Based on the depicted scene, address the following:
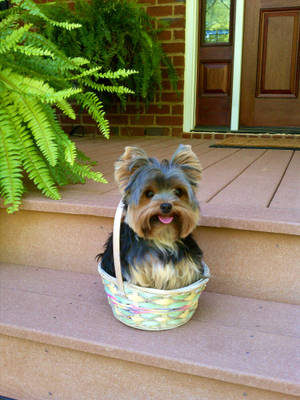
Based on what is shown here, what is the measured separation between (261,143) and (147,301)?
2.81 meters

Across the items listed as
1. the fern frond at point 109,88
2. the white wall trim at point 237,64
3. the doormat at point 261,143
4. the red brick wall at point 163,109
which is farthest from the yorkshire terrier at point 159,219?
the white wall trim at point 237,64

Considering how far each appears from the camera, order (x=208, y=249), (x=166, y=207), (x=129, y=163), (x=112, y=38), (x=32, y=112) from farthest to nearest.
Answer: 1. (x=112, y=38)
2. (x=32, y=112)
3. (x=208, y=249)
4. (x=129, y=163)
5. (x=166, y=207)

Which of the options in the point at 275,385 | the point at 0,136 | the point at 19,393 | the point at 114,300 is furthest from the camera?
the point at 0,136

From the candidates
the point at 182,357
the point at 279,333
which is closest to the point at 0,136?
the point at 182,357

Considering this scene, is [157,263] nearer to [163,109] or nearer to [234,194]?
[234,194]

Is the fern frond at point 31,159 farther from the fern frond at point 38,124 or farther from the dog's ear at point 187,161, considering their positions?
the dog's ear at point 187,161

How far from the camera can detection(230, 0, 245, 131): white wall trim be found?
4.04m

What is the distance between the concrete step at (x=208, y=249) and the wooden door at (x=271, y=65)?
9.69 ft

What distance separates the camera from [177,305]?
134 cm

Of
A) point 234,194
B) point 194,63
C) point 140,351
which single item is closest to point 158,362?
point 140,351

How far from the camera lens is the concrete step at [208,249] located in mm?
1559

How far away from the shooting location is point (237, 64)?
418 centimetres

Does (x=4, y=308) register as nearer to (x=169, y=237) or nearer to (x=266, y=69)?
(x=169, y=237)

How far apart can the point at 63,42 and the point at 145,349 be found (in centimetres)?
295
